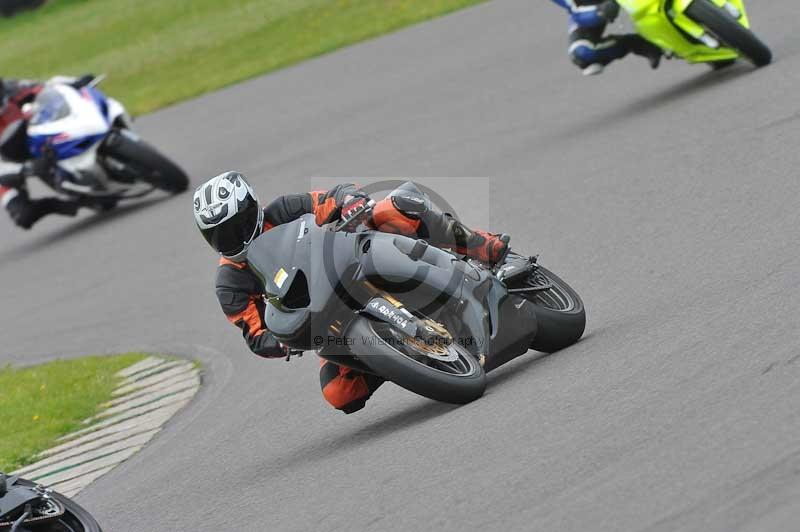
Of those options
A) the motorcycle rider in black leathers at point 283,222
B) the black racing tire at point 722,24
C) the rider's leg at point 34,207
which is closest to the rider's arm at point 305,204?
the motorcycle rider in black leathers at point 283,222

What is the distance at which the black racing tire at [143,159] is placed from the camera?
15219 millimetres

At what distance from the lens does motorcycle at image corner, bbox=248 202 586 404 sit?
6676mm

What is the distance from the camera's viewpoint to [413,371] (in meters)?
6.55

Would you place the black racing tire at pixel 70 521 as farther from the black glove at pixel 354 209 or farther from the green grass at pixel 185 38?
the green grass at pixel 185 38

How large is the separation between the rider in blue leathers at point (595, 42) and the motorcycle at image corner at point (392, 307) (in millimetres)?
5511

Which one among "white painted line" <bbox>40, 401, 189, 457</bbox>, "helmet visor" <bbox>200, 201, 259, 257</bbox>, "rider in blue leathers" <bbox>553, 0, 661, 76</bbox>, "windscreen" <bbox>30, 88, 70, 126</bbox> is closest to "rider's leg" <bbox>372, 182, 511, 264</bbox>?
"helmet visor" <bbox>200, 201, 259, 257</bbox>

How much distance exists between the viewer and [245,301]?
7527mm

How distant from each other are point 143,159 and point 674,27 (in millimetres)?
6004

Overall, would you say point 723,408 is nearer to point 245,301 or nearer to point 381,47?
point 245,301

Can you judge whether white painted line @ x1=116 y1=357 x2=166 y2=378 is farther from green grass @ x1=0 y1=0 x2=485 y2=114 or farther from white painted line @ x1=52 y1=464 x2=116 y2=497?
green grass @ x1=0 y1=0 x2=485 y2=114

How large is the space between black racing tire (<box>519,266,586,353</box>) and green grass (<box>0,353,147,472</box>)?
3.54m

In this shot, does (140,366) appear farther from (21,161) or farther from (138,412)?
(21,161)

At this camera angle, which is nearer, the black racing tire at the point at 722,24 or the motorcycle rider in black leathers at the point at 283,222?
the motorcycle rider in black leathers at the point at 283,222

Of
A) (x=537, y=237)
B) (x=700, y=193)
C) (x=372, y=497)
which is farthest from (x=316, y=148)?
(x=372, y=497)
